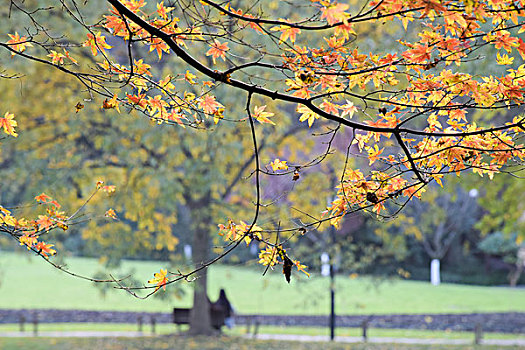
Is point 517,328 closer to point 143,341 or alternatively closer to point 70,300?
point 143,341

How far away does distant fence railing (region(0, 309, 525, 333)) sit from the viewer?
1509 centimetres

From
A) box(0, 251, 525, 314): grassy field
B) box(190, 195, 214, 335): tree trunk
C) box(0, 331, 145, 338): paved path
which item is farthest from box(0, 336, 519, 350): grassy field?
box(0, 251, 525, 314): grassy field

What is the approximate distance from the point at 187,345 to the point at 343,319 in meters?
6.10

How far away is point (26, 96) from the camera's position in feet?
32.6

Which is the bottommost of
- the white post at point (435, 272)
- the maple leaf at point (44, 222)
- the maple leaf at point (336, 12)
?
the white post at point (435, 272)

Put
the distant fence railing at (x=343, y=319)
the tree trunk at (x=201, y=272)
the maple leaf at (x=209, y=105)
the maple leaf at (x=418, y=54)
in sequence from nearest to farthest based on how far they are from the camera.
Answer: the maple leaf at (x=418, y=54), the maple leaf at (x=209, y=105), the tree trunk at (x=201, y=272), the distant fence railing at (x=343, y=319)

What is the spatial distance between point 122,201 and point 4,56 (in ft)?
9.39

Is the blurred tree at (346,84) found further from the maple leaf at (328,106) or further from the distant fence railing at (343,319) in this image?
the distant fence railing at (343,319)

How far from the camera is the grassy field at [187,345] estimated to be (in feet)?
36.2

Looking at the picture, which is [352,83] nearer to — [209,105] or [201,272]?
[209,105]

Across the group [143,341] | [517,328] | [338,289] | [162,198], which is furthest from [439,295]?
[162,198]

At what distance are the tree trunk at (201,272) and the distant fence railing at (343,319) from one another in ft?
7.71

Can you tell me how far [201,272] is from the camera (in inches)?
407

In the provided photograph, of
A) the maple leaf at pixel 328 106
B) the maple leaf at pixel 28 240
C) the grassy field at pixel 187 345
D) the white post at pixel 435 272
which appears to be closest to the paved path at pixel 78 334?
the grassy field at pixel 187 345
